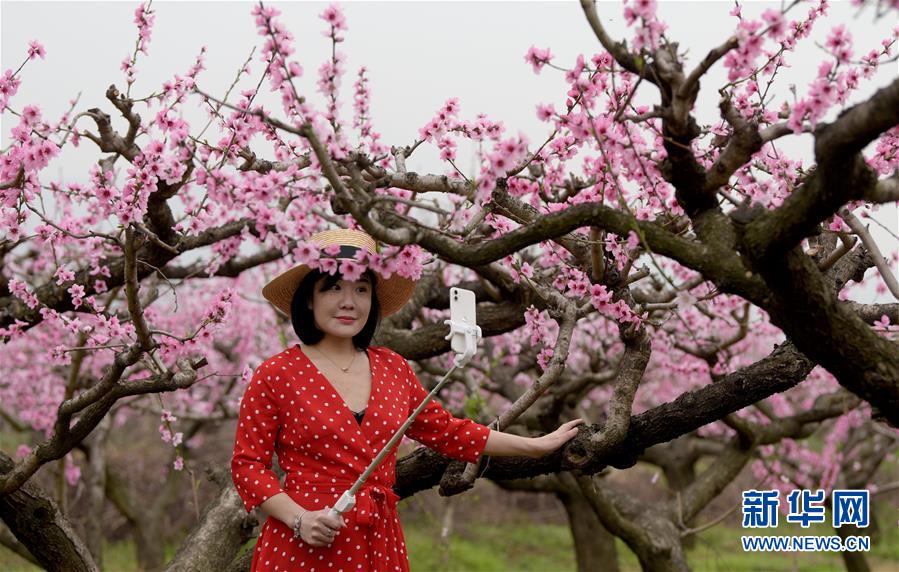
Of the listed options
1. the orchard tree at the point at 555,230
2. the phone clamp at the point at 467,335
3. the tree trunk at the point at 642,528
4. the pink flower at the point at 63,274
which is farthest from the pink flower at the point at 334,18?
the tree trunk at the point at 642,528

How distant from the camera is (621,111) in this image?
2.36 meters

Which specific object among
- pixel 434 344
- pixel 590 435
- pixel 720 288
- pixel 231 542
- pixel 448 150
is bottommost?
pixel 231 542

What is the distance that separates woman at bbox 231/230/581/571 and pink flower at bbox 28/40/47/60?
149 cm

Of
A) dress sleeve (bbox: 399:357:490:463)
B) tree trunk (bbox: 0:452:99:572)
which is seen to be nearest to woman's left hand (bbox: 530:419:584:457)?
dress sleeve (bbox: 399:357:490:463)

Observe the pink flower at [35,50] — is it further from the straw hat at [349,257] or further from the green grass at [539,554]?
the green grass at [539,554]

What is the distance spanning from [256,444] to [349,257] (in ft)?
2.02

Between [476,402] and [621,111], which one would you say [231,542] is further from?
[621,111]

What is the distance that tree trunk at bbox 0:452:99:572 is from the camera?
373 cm

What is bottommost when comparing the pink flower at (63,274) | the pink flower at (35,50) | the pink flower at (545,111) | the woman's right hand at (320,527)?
the woman's right hand at (320,527)

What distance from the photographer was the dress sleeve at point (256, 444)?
270cm

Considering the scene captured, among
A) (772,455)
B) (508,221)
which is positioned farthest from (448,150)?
(772,455)

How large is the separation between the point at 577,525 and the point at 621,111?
19.6ft

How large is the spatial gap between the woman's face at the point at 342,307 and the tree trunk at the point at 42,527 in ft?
5.31

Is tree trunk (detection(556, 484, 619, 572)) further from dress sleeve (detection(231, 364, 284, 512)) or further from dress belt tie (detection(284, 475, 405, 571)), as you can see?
dress sleeve (detection(231, 364, 284, 512))
